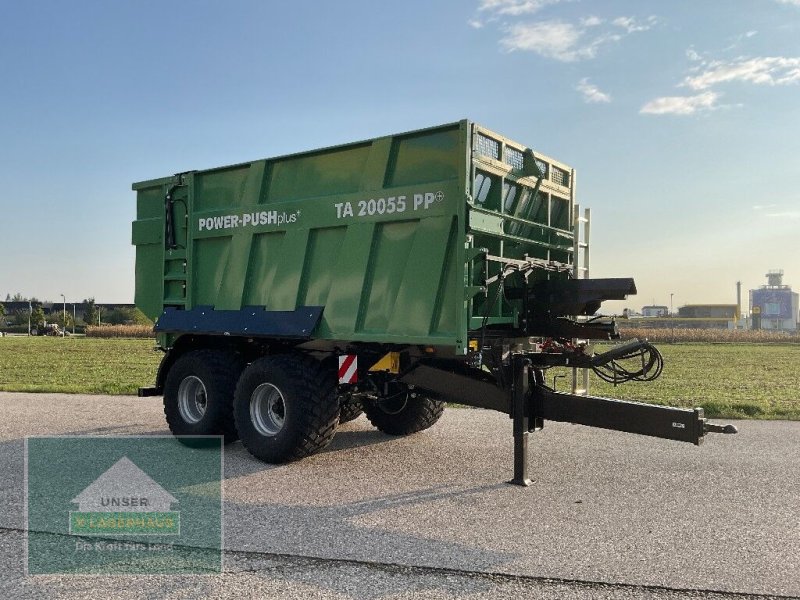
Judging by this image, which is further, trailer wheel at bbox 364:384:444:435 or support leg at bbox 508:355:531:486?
trailer wheel at bbox 364:384:444:435

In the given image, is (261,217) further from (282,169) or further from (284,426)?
(284,426)

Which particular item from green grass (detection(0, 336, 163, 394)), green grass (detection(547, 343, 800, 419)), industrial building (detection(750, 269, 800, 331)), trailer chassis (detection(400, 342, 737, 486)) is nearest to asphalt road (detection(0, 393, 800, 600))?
trailer chassis (detection(400, 342, 737, 486))

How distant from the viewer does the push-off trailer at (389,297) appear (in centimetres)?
645

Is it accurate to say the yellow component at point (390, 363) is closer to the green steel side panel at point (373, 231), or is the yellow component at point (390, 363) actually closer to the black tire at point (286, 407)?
the green steel side panel at point (373, 231)

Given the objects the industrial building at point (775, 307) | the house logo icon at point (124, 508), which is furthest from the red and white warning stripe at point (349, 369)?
the industrial building at point (775, 307)

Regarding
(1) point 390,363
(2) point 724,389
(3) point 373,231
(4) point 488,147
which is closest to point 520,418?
(1) point 390,363

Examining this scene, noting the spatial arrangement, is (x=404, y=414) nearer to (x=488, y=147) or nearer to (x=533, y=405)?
(x=533, y=405)

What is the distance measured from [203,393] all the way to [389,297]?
3.16 metres

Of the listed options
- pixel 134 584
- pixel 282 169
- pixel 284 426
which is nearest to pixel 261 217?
pixel 282 169

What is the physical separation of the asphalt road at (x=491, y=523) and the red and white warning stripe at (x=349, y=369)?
934mm

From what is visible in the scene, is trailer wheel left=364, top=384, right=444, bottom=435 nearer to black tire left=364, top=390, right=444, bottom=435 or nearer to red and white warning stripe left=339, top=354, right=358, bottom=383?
black tire left=364, top=390, right=444, bottom=435

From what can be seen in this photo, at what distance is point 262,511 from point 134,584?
1557 mm

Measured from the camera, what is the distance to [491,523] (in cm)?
531

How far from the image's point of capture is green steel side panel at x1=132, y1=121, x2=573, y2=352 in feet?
21.2
